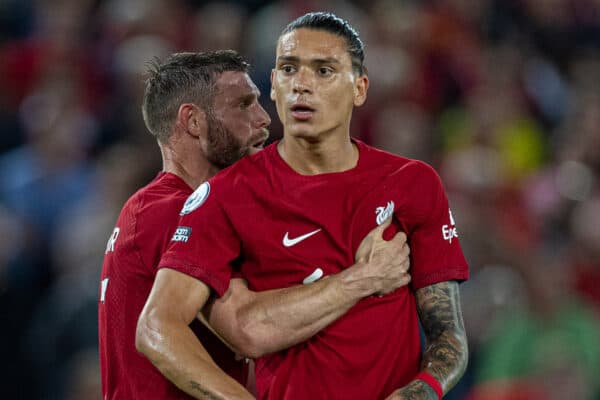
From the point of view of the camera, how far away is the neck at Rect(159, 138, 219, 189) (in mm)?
4805

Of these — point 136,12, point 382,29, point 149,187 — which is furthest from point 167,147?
point 382,29

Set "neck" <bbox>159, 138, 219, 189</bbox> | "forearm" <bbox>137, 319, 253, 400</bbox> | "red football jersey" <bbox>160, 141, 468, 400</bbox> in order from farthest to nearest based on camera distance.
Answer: "neck" <bbox>159, 138, 219, 189</bbox> < "red football jersey" <bbox>160, 141, 468, 400</bbox> < "forearm" <bbox>137, 319, 253, 400</bbox>

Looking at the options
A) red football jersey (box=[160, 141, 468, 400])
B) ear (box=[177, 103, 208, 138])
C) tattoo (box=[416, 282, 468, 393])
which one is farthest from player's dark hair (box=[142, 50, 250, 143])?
tattoo (box=[416, 282, 468, 393])

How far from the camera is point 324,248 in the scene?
4.09m

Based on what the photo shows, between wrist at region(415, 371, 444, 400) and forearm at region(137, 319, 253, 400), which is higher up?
forearm at region(137, 319, 253, 400)

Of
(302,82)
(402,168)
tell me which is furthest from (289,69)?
(402,168)

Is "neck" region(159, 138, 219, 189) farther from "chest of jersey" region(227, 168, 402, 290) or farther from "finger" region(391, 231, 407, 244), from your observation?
"finger" region(391, 231, 407, 244)

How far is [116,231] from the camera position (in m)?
4.70

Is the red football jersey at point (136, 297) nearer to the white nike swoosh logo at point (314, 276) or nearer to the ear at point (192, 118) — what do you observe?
the ear at point (192, 118)

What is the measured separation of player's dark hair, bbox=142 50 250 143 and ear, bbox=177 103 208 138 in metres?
0.03

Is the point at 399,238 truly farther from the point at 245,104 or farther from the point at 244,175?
the point at 245,104

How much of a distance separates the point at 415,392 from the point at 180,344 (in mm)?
884

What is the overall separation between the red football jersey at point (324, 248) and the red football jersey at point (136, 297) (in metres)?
0.27

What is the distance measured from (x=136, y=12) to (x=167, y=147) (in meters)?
4.38
